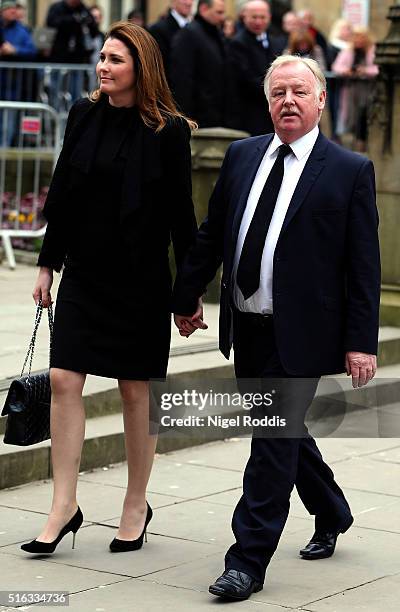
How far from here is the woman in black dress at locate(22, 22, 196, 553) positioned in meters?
5.81

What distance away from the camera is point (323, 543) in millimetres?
5941

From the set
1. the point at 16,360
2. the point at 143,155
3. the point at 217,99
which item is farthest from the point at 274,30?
the point at 143,155

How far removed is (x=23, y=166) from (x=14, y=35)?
354 centimetres

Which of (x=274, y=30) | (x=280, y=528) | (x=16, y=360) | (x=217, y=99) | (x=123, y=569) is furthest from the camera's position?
(x=274, y=30)

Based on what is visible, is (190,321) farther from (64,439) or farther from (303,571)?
(303,571)

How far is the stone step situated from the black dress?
24 centimetres

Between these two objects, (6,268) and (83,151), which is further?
(6,268)

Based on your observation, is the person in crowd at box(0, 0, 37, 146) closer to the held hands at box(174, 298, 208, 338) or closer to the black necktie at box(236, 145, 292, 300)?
the held hands at box(174, 298, 208, 338)

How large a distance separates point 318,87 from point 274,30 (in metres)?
13.6

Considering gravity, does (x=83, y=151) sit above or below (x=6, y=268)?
above

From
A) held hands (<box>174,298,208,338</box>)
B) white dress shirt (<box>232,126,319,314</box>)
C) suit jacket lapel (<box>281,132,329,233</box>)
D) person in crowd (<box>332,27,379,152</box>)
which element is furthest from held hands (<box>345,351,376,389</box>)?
person in crowd (<box>332,27,379,152</box>)

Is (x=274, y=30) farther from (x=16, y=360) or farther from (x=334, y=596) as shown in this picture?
(x=334, y=596)

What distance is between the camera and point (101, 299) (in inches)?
229

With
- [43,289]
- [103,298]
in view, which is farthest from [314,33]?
[103,298]
